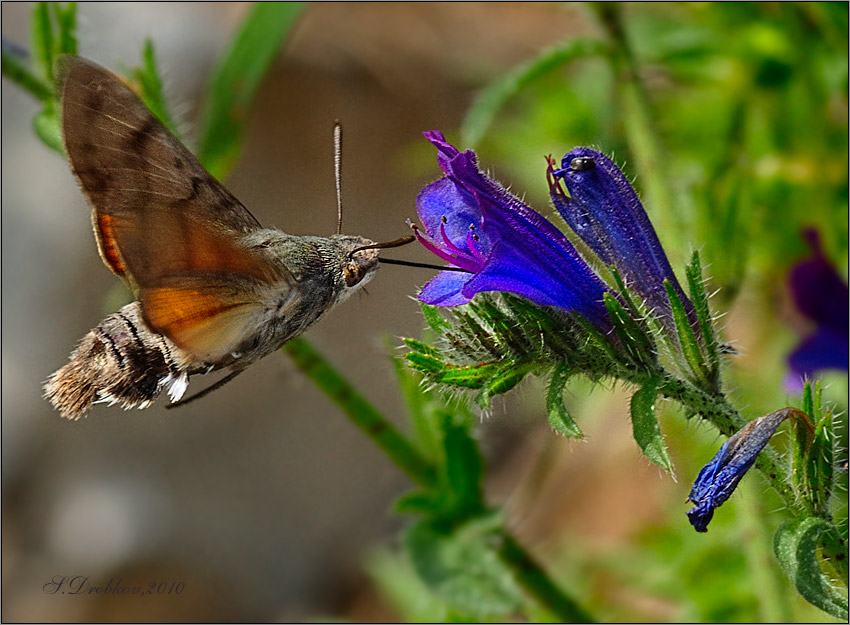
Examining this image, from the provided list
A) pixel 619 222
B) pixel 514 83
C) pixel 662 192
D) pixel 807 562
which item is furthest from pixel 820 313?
pixel 807 562

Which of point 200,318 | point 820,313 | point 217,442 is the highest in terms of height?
point 200,318

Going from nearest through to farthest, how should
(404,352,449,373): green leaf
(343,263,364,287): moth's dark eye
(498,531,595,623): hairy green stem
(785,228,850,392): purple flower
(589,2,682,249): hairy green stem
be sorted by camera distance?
(404,352,449,373): green leaf < (343,263,364,287): moth's dark eye < (498,531,595,623): hairy green stem < (785,228,850,392): purple flower < (589,2,682,249): hairy green stem

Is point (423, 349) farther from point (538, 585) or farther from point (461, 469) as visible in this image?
point (538, 585)

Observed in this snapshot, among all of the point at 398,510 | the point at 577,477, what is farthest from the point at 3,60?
the point at 577,477

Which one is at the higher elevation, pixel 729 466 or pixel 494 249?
pixel 494 249

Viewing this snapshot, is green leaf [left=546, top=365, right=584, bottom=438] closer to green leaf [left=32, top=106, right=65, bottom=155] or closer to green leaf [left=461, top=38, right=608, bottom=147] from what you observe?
green leaf [left=461, top=38, right=608, bottom=147]

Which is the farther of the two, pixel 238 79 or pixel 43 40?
pixel 238 79

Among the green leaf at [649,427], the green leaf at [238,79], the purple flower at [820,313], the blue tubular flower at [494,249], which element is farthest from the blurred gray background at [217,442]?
the green leaf at [649,427]

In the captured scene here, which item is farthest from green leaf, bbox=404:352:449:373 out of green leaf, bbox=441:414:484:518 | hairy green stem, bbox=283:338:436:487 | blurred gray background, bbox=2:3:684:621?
blurred gray background, bbox=2:3:684:621
